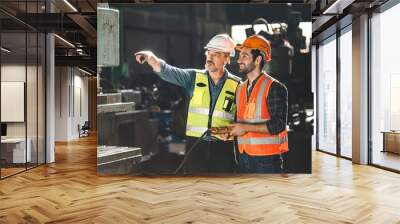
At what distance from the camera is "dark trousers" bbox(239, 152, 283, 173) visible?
6.57m

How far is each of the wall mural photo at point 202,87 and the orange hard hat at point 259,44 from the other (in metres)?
0.02

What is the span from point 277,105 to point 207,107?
1203mm

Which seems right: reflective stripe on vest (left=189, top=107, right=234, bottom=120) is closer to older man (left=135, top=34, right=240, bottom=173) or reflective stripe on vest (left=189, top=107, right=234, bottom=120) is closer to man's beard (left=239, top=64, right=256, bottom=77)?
older man (left=135, top=34, right=240, bottom=173)

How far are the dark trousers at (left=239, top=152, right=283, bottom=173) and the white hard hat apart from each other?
1.80 metres

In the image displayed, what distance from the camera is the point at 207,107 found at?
658cm

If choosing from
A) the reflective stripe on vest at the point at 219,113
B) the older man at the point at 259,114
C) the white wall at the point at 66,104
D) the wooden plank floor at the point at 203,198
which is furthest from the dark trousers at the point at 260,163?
the white wall at the point at 66,104

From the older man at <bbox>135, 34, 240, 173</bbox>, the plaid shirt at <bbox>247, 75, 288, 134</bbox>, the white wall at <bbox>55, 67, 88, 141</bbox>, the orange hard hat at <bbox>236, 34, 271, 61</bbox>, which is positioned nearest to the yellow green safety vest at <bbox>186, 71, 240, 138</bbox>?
the older man at <bbox>135, 34, 240, 173</bbox>

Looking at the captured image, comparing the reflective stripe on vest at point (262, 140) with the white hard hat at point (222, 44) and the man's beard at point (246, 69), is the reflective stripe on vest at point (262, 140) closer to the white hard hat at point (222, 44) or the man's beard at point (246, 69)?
the man's beard at point (246, 69)

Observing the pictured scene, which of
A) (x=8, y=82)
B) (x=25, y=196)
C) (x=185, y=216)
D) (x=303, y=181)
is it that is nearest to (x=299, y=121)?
(x=303, y=181)

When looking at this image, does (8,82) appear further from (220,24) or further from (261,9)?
(261,9)

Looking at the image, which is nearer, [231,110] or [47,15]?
[231,110]

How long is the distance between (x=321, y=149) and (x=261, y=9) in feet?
19.6

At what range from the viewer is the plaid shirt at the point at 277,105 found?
653 cm

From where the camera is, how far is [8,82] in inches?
266
